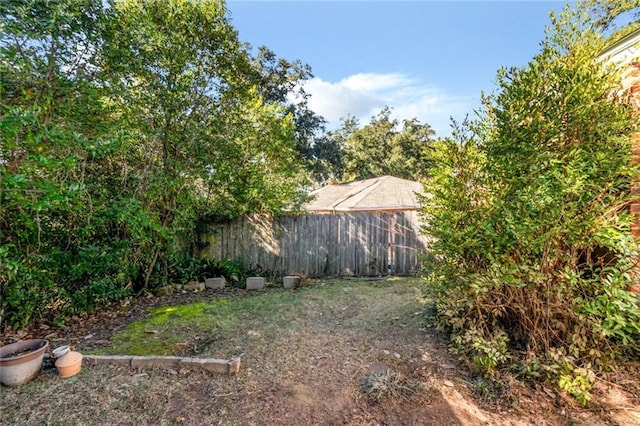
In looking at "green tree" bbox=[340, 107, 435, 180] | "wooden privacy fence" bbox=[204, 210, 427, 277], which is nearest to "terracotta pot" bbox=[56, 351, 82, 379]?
"wooden privacy fence" bbox=[204, 210, 427, 277]

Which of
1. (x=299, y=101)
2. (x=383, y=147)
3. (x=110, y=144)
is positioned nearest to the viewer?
(x=110, y=144)

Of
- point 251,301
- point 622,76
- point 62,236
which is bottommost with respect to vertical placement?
point 251,301

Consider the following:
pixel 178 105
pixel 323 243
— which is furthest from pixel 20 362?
pixel 323 243

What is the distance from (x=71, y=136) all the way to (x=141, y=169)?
6.86 ft

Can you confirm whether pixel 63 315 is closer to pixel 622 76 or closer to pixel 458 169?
pixel 458 169

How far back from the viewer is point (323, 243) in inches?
291

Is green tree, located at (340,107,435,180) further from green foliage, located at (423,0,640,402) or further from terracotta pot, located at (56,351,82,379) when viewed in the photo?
terracotta pot, located at (56,351,82,379)

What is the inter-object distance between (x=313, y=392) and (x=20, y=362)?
2192 mm

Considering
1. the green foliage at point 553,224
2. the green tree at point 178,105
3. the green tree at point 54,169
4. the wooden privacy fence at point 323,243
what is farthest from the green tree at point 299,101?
the green foliage at point 553,224

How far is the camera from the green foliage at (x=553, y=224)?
7.52 feet

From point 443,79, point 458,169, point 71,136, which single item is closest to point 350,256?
point 443,79

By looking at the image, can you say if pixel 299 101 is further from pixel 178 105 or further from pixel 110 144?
pixel 110 144

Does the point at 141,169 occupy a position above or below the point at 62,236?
above

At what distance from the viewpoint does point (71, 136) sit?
267cm
